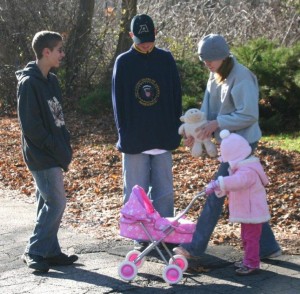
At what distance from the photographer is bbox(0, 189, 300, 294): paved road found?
6059 millimetres

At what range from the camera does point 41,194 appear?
6691 mm

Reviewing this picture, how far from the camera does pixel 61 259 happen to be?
22.2 ft

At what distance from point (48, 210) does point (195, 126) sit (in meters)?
1.38

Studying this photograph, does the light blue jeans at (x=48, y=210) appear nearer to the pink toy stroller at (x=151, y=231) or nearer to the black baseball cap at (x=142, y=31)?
the pink toy stroller at (x=151, y=231)

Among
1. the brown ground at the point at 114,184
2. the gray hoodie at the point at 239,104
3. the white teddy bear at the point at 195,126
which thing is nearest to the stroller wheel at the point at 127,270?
the white teddy bear at the point at 195,126

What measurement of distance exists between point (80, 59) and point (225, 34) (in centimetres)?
314

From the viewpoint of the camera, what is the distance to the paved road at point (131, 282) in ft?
19.9

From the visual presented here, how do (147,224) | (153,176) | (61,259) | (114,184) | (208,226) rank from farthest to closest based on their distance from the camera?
(114,184) < (153,176) < (61,259) < (208,226) < (147,224)

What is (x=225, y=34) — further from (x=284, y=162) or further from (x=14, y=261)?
(x=14, y=261)

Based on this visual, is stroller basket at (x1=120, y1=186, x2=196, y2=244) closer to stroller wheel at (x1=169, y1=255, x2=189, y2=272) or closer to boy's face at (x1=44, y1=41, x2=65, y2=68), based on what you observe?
stroller wheel at (x1=169, y1=255, x2=189, y2=272)

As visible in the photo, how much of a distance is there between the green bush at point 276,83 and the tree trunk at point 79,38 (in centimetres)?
438

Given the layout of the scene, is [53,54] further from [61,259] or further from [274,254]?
[274,254]

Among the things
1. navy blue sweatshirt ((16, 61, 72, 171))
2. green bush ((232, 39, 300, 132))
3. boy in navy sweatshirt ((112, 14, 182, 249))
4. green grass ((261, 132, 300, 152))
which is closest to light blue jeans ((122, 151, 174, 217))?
boy in navy sweatshirt ((112, 14, 182, 249))

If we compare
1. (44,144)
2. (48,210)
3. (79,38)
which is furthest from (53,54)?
(79,38)
